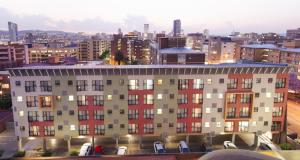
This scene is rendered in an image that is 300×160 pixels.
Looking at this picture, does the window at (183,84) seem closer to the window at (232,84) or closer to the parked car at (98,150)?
the window at (232,84)

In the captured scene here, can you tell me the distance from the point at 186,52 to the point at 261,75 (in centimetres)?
5947

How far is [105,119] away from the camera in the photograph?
167ft

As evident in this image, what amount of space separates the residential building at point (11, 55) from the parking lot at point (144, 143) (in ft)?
332

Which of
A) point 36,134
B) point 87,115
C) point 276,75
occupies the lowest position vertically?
point 36,134

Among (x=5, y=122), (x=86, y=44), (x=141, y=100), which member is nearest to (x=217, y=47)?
(x=86, y=44)

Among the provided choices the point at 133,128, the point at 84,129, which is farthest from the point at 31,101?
the point at 133,128

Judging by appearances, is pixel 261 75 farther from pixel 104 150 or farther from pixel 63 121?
pixel 63 121

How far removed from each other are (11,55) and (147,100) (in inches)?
4718

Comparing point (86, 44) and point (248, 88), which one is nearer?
point (248, 88)

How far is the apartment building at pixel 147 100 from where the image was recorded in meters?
49.2

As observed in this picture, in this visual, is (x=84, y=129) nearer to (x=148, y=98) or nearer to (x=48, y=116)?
(x=48, y=116)

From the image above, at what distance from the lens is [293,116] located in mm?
74750

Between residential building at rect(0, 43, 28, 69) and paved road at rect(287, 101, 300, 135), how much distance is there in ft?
453

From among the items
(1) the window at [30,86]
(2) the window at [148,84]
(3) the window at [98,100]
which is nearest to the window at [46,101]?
(1) the window at [30,86]
